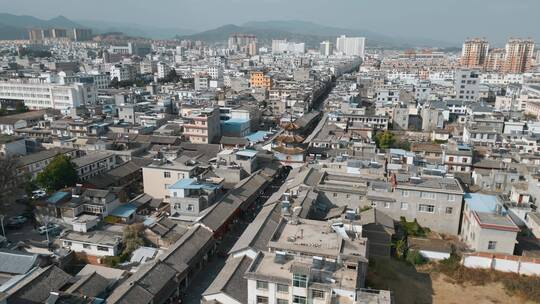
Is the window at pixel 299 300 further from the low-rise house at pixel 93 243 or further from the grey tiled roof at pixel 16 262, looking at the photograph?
the grey tiled roof at pixel 16 262

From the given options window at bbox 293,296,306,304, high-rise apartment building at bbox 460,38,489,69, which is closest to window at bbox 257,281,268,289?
window at bbox 293,296,306,304

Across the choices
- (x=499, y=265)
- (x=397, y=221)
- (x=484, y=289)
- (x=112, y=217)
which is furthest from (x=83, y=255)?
(x=499, y=265)

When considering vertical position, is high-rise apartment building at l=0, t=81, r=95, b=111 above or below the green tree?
above

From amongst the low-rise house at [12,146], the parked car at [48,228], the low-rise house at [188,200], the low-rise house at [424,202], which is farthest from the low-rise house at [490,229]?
the low-rise house at [12,146]

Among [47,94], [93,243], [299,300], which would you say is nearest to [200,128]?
[93,243]

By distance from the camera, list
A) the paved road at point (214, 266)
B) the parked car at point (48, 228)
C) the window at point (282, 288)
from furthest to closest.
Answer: the parked car at point (48, 228), the paved road at point (214, 266), the window at point (282, 288)

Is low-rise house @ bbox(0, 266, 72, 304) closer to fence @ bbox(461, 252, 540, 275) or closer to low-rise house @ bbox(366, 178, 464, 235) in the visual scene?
low-rise house @ bbox(366, 178, 464, 235)
